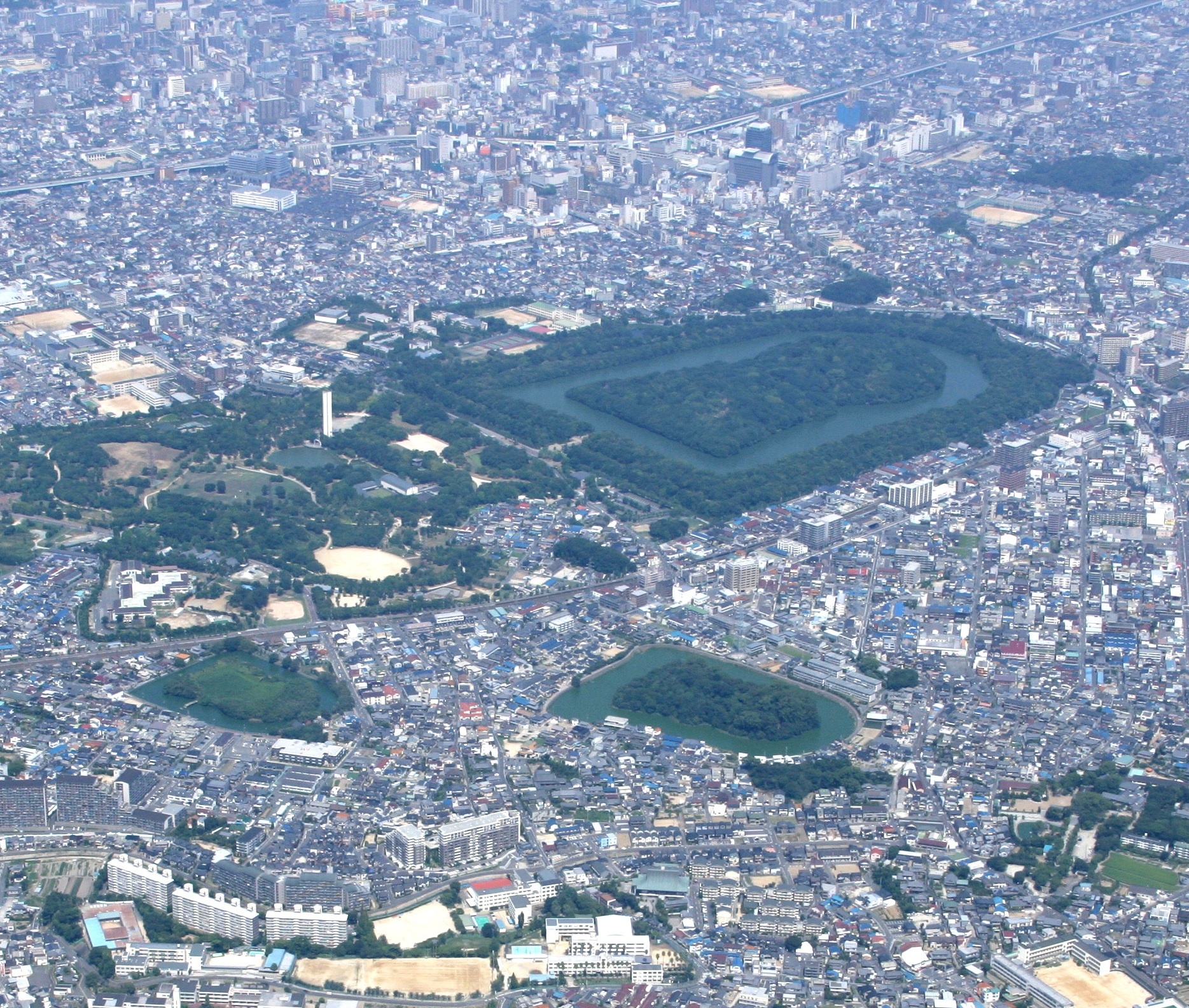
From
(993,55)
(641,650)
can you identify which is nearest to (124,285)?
(641,650)

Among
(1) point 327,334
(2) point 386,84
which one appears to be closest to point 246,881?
(1) point 327,334

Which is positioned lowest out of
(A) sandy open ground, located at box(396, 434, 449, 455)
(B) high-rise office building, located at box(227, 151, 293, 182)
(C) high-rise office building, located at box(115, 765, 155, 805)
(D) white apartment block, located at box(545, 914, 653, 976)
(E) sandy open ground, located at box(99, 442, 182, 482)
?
(B) high-rise office building, located at box(227, 151, 293, 182)

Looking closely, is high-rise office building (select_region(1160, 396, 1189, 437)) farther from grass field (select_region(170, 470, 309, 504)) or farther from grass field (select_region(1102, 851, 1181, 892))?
grass field (select_region(1102, 851, 1181, 892))

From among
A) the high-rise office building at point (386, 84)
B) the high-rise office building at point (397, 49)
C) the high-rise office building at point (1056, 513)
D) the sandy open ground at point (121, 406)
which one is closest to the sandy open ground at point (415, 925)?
the high-rise office building at point (1056, 513)

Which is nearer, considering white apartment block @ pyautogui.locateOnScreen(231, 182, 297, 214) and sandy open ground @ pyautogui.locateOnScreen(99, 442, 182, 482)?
sandy open ground @ pyautogui.locateOnScreen(99, 442, 182, 482)

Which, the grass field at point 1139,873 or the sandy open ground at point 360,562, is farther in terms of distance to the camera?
the sandy open ground at point 360,562

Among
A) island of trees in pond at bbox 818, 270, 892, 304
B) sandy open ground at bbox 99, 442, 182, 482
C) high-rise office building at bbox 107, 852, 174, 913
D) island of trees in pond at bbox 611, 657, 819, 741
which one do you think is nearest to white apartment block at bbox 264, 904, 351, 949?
high-rise office building at bbox 107, 852, 174, 913

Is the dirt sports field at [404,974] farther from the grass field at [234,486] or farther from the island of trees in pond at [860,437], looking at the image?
the island of trees in pond at [860,437]
